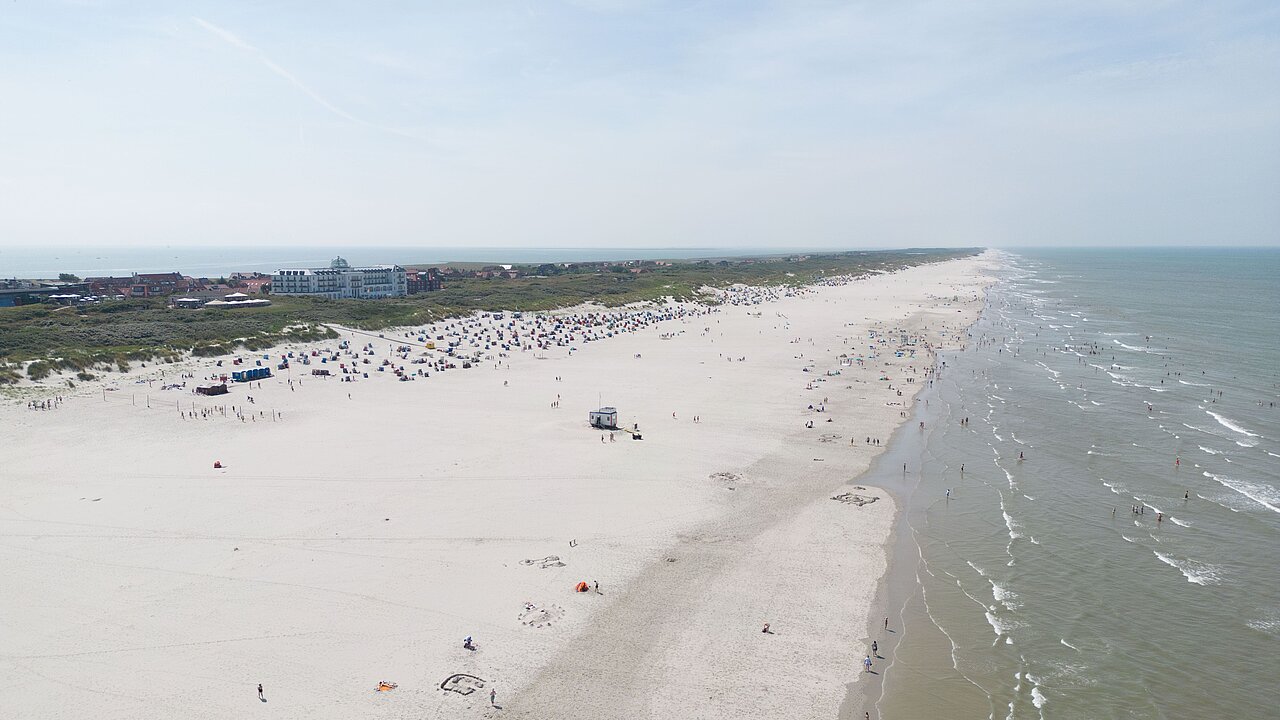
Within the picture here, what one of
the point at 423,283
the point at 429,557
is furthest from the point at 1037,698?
the point at 423,283

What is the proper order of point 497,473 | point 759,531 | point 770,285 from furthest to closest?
point 770,285 < point 497,473 < point 759,531

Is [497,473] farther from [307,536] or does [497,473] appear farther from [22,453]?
[22,453]

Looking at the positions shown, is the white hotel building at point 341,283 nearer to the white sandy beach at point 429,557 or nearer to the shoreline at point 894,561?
the white sandy beach at point 429,557

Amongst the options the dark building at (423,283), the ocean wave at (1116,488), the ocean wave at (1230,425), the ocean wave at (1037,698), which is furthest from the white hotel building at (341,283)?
the ocean wave at (1037,698)

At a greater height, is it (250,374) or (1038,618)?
(250,374)

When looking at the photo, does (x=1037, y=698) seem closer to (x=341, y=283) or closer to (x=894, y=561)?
(x=894, y=561)

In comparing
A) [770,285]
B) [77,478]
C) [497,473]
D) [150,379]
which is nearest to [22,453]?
[77,478]
